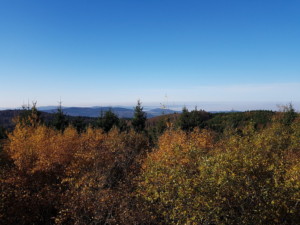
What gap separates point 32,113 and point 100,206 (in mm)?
39269

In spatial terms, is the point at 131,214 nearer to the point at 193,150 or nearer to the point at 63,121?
the point at 193,150

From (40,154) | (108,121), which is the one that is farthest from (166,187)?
(108,121)

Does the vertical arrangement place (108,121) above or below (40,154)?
above

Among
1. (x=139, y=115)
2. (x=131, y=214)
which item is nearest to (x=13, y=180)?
(x=131, y=214)

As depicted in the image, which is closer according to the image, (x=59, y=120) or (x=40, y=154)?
(x=40, y=154)

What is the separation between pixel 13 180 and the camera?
20.6m

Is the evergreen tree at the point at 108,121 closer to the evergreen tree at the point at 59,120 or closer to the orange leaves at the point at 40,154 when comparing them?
the evergreen tree at the point at 59,120

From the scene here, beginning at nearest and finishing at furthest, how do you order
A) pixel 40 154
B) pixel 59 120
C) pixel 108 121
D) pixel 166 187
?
1. pixel 166 187
2. pixel 40 154
3. pixel 59 120
4. pixel 108 121

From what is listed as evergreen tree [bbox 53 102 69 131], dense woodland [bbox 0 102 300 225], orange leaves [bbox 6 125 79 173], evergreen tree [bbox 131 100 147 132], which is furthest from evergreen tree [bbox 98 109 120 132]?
orange leaves [bbox 6 125 79 173]

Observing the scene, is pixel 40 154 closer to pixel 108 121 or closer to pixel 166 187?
pixel 166 187

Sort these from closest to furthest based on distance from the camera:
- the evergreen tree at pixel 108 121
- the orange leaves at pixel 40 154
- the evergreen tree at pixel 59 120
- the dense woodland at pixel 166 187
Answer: the dense woodland at pixel 166 187
the orange leaves at pixel 40 154
the evergreen tree at pixel 59 120
the evergreen tree at pixel 108 121

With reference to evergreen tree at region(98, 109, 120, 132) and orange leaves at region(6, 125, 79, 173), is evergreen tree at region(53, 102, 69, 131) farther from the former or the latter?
orange leaves at region(6, 125, 79, 173)

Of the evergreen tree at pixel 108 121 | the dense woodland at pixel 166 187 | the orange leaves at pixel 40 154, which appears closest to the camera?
the dense woodland at pixel 166 187

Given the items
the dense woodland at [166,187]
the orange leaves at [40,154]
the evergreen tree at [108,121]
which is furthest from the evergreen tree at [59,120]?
the orange leaves at [40,154]
